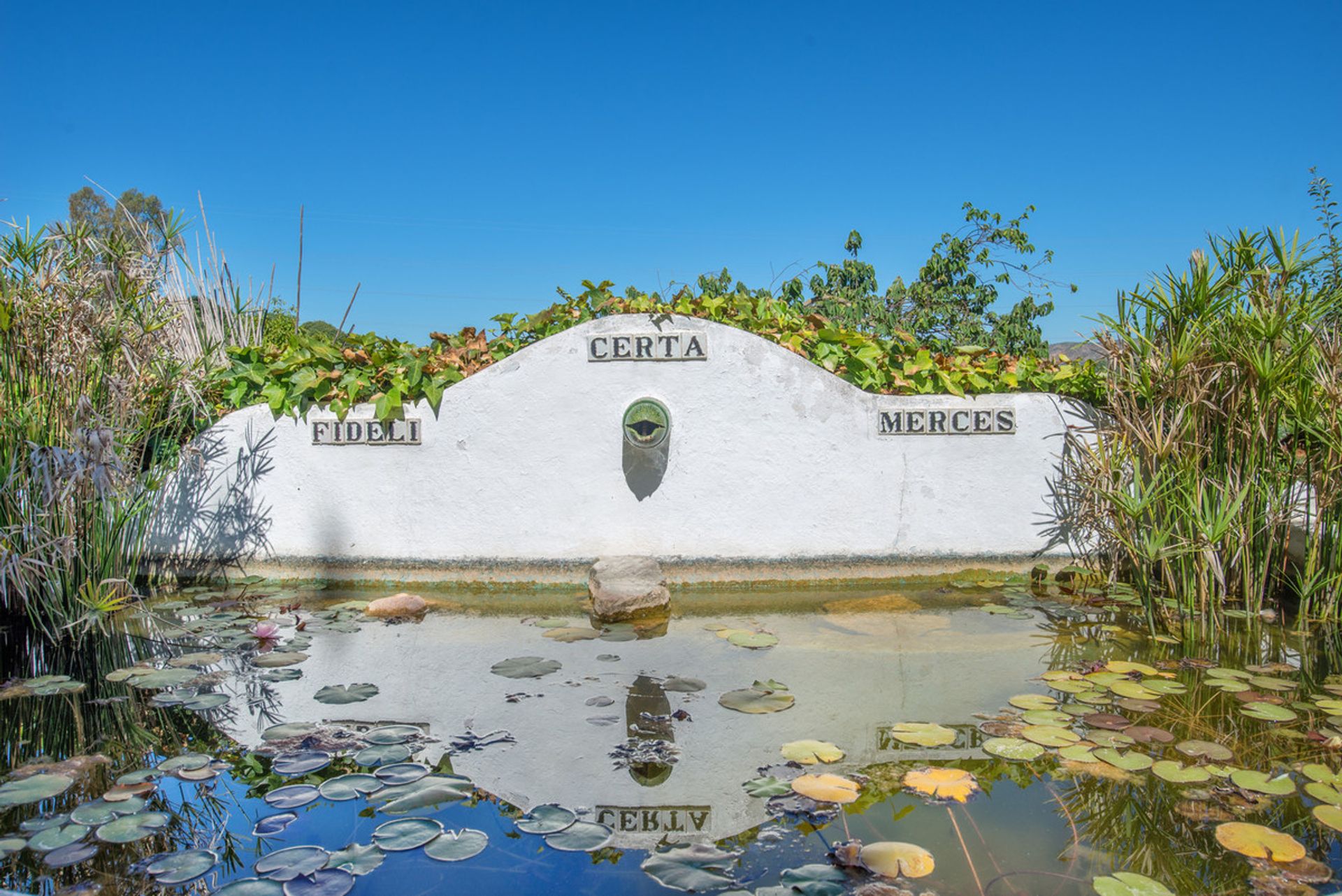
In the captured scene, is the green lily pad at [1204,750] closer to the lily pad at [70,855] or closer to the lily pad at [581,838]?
the lily pad at [581,838]

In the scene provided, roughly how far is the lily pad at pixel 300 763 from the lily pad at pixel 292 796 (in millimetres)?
124

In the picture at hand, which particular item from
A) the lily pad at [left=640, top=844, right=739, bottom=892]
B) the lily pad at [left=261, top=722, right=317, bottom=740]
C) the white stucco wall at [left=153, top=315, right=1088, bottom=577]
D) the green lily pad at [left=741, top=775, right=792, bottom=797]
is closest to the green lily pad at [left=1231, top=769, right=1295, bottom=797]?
the green lily pad at [left=741, top=775, right=792, bottom=797]

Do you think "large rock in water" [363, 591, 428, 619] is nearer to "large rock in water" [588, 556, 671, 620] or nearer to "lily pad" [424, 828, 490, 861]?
"large rock in water" [588, 556, 671, 620]

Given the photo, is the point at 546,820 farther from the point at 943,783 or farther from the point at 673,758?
the point at 943,783

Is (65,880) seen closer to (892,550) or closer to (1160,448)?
(892,550)

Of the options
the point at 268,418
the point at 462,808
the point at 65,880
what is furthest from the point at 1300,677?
the point at 268,418

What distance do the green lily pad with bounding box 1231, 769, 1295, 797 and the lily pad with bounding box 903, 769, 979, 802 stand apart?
0.86 metres

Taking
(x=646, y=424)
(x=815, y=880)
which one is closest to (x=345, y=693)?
(x=815, y=880)

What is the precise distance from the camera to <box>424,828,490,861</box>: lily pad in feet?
8.10

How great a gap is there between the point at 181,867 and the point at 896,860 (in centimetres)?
201

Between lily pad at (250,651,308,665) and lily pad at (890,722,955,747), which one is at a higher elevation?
lily pad at (250,651,308,665)

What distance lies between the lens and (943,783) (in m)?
2.96

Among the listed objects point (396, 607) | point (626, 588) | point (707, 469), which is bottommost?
point (396, 607)

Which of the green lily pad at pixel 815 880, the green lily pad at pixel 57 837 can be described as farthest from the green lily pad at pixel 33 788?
the green lily pad at pixel 815 880
